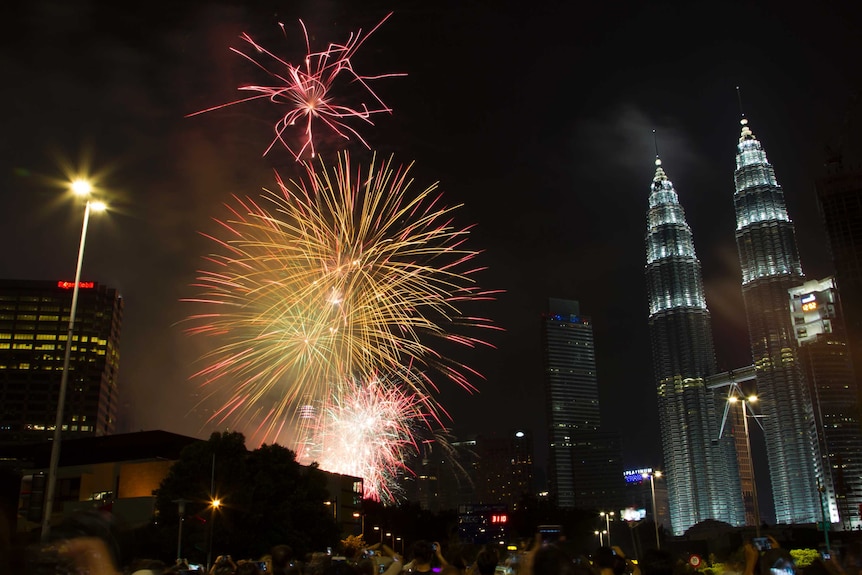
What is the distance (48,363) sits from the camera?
157250 millimetres

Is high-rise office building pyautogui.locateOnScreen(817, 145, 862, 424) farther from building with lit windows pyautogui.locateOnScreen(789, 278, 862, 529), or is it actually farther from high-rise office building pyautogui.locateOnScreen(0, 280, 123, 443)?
high-rise office building pyautogui.locateOnScreen(0, 280, 123, 443)

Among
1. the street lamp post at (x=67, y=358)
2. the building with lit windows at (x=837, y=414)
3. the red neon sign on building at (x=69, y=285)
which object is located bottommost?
the street lamp post at (x=67, y=358)

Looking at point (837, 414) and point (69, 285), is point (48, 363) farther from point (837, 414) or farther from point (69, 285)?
point (837, 414)

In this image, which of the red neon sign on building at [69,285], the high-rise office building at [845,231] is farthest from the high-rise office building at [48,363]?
the high-rise office building at [845,231]

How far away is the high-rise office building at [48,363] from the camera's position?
150625mm

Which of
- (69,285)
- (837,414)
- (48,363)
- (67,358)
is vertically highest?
(69,285)

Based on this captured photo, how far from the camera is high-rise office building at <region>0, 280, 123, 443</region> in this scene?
151m

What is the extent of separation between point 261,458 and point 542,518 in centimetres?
6612

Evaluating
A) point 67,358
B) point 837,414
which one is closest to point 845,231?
point 837,414

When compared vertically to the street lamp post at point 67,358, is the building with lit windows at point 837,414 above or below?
above

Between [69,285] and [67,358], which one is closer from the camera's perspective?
[67,358]

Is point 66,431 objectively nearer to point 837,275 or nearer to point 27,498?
point 837,275

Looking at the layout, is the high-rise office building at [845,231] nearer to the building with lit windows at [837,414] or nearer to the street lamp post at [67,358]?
the building with lit windows at [837,414]

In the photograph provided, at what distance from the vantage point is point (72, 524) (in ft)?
25.1
